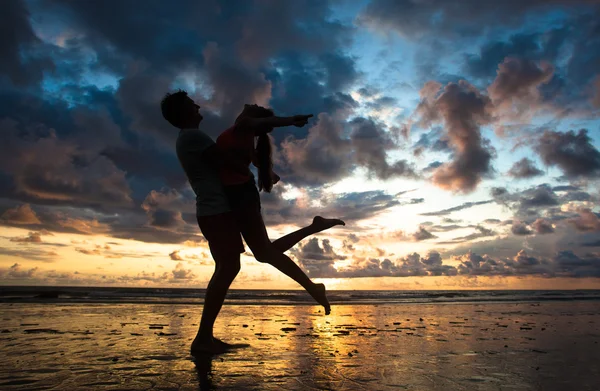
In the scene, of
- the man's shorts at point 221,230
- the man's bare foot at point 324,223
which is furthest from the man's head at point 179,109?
the man's bare foot at point 324,223

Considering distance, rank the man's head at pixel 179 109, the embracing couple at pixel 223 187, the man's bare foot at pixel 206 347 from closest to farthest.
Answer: the man's bare foot at pixel 206 347
the embracing couple at pixel 223 187
the man's head at pixel 179 109

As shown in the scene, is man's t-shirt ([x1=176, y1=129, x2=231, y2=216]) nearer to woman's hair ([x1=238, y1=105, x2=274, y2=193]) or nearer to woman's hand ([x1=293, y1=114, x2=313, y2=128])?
woman's hair ([x1=238, y1=105, x2=274, y2=193])

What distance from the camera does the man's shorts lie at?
3918 mm

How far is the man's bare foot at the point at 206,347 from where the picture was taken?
3.67 meters

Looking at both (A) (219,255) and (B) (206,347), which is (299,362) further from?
(A) (219,255)

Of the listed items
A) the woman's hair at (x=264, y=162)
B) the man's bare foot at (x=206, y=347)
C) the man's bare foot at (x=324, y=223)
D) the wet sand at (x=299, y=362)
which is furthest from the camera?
the man's bare foot at (x=324, y=223)

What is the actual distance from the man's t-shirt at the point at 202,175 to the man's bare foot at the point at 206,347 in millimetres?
1139

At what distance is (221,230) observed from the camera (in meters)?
3.95

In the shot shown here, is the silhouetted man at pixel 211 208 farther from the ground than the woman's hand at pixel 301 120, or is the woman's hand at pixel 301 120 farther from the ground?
the woman's hand at pixel 301 120

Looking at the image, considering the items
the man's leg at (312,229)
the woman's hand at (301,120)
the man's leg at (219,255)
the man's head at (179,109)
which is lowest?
the man's leg at (219,255)

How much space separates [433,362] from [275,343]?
170cm

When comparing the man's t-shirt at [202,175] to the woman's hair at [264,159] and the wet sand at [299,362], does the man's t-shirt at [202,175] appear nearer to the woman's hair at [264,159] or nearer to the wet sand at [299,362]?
the woman's hair at [264,159]

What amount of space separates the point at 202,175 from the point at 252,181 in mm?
470

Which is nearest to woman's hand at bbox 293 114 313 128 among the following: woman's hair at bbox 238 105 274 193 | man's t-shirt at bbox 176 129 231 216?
woman's hair at bbox 238 105 274 193
